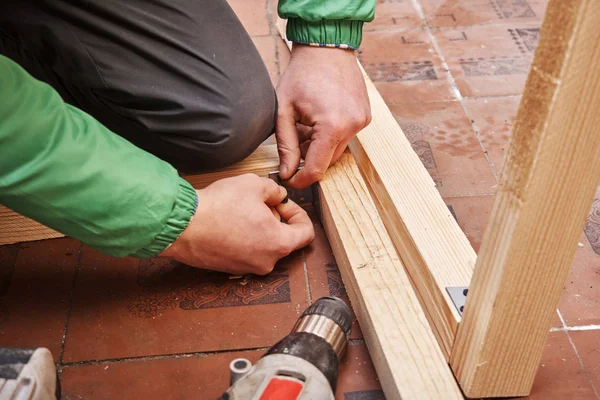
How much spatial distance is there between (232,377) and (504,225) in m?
0.50

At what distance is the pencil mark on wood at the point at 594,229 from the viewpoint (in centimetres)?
139

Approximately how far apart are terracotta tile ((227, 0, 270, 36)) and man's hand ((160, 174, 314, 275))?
3.59ft

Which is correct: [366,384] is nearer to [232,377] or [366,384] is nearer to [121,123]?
[232,377]

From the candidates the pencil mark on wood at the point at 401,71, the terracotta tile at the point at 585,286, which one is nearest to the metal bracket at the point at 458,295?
the terracotta tile at the point at 585,286

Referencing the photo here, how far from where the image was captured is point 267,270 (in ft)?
4.25

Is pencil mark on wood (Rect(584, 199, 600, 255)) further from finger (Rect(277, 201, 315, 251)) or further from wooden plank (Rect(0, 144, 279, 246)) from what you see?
wooden plank (Rect(0, 144, 279, 246))

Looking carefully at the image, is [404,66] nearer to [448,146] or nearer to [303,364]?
[448,146]

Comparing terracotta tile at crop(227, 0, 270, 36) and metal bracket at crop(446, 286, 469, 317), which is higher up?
metal bracket at crop(446, 286, 469, 317)

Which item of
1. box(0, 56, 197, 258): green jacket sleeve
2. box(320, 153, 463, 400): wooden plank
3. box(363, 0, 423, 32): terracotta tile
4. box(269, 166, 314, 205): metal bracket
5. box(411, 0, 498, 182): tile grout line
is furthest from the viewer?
box(363, 0, 423, 32): terracotta tile

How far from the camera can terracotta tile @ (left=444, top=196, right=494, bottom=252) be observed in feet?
4.69

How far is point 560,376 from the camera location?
3.69 ft

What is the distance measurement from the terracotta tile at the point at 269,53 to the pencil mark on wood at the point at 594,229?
1.03 m

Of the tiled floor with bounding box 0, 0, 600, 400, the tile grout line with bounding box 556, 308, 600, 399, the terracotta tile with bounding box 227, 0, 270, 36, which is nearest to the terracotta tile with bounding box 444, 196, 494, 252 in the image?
the tiled floor with bounding box 0, 0, 600, 400

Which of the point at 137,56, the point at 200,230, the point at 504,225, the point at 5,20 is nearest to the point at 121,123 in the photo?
the point at 137,56
